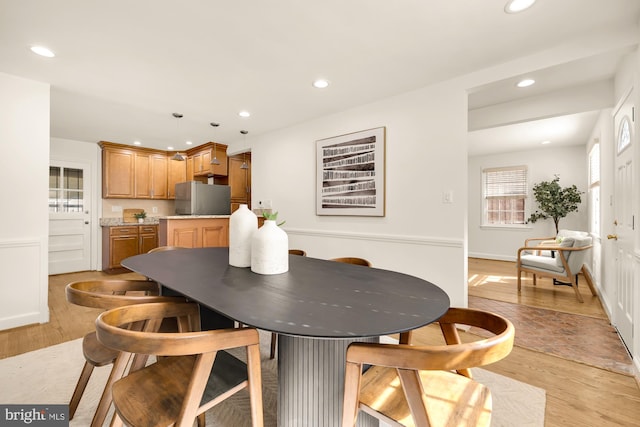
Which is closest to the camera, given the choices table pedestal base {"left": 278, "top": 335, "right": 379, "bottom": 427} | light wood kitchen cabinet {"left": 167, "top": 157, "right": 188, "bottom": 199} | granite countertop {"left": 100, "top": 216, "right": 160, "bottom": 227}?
table pedestal base {"left": 278, "top": 335, "right": 379, "bottom": 427}

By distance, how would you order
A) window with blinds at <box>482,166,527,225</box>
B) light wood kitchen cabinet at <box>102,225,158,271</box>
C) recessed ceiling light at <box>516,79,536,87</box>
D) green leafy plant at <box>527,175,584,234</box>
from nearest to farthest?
recessed ceiling light at <box>516,79,536,87</box>, light wood kitchen cabinet at <box>102,225,158,271</box>, green leafy plant at <box>527,175,584,234</box>, window with blinds at <box>482,166,527,225</box>

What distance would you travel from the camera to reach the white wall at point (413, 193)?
2.76m

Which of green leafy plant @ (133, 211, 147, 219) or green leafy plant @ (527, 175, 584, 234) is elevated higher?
green leafy plant @ (527, 175, 584, 234)

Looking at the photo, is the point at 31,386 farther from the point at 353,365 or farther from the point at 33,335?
the point at 353,365

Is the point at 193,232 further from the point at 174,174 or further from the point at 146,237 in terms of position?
the point at 174,174

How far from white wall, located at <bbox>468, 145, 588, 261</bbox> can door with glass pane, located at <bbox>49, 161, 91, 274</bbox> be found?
26.4 feet

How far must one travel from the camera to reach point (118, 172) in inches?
216

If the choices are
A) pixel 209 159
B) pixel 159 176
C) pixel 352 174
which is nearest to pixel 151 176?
pixel 159 176

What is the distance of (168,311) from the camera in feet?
3.83

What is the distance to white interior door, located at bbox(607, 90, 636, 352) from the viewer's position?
221 centimetres

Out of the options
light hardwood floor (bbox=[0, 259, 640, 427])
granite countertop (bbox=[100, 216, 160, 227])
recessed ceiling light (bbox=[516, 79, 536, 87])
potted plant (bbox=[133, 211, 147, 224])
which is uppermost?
recessed ceiling light (bbox=[516, 79, 536, 87])

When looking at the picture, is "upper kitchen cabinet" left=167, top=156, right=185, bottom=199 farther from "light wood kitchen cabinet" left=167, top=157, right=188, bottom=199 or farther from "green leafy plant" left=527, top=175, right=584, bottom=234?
"green leafy plant" left=527, top=175, right=584, bottom=234

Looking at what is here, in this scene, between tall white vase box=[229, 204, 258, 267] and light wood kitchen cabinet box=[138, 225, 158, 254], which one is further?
light wood kitchen cabinet box=[138, 225, 158, 254]

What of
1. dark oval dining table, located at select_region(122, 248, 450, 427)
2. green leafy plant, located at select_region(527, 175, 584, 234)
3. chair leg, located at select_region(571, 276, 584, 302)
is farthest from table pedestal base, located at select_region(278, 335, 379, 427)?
green leafy plant, located at select_region(527, 175, 584, 234)
